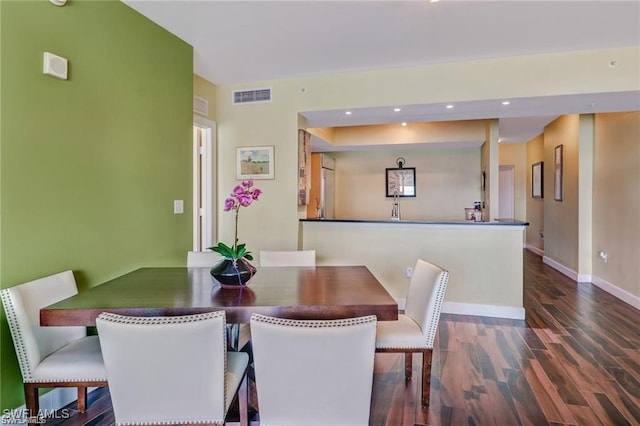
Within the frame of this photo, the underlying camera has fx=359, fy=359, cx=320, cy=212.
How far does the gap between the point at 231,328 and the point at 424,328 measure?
118cm

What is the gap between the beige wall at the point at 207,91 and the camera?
4.02 m

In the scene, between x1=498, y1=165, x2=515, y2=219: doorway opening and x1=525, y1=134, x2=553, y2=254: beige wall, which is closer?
x1=525, y1=134, x2=553, y2=254: beige wall

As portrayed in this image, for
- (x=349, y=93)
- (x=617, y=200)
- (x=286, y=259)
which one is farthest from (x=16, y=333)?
(x=617, y=200)

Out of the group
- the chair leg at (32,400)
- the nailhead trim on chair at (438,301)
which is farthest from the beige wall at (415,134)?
the chair leg at (32,400)

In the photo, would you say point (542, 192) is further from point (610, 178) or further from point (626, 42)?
point (626, 42)

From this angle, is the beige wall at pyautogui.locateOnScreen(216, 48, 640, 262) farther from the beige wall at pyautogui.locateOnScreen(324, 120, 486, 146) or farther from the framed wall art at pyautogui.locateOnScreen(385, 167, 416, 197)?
the framed wall art at pyautogui.locateOnScreen(385, 167, 416, 197)

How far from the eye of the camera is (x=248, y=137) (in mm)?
4316

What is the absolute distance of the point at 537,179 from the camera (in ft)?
25.2

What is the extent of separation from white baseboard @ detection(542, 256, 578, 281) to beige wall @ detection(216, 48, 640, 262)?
3.25 meters

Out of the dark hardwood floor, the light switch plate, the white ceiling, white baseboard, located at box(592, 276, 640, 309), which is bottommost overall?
the dark hardwood floor

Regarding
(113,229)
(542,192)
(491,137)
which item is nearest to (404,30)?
(113,229)

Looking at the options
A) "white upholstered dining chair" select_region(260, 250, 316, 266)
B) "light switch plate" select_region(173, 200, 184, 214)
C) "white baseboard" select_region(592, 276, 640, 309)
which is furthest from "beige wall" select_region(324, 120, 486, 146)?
"white upholstered dining chair" select_region(260, 250, 316, 266)

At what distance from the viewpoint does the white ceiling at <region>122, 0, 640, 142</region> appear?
2.67m

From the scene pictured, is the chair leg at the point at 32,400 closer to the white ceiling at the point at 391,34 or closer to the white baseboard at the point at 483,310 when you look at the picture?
the white ceiling at the point at 391,34
